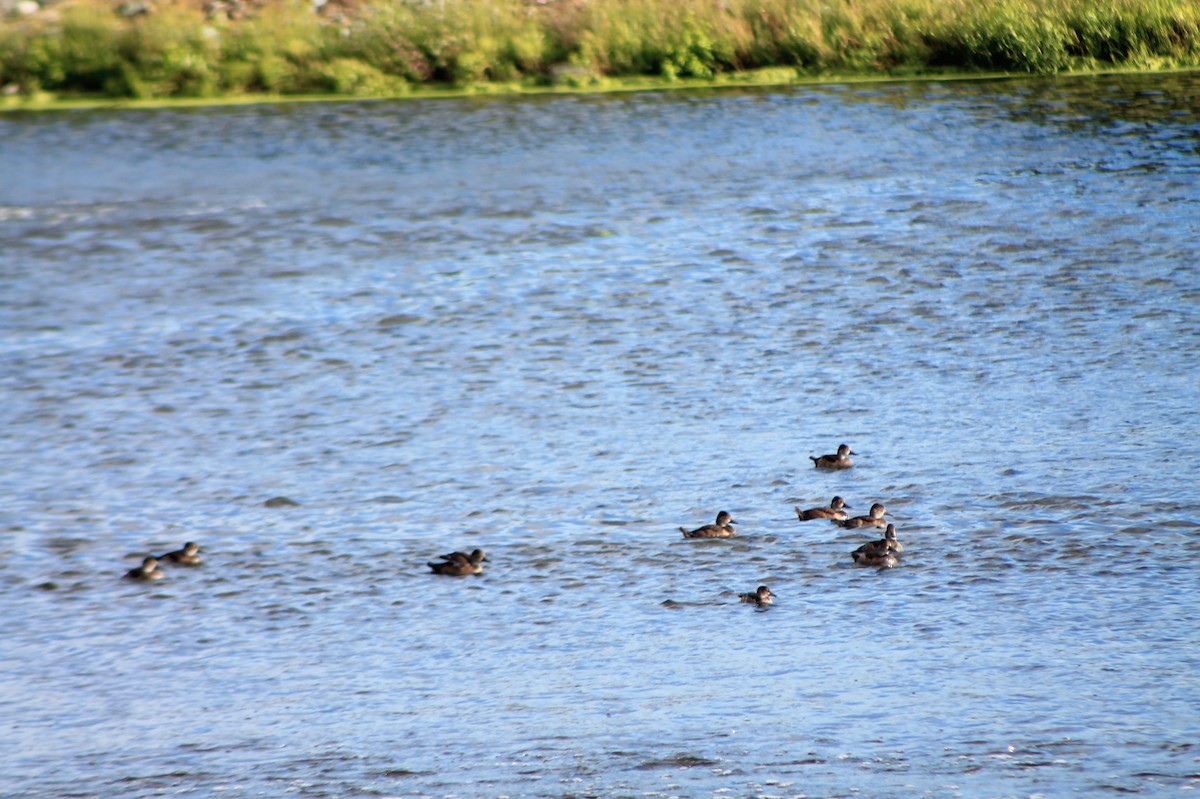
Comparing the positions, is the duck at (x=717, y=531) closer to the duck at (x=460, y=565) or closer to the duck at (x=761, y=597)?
the duck at (x=761, y=597)

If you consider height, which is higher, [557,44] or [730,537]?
[557,44]

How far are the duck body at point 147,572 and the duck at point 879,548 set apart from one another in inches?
188

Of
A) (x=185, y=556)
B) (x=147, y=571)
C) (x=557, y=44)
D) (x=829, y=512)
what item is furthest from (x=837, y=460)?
(x=557, y=44)

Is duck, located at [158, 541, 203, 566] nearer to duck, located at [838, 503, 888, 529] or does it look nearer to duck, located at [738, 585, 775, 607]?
duck, located at [738, 585, 775, 607]

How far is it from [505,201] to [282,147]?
7.01m

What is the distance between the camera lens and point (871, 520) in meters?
11.8

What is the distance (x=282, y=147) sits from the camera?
3075cm

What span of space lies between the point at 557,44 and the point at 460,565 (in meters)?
26.5

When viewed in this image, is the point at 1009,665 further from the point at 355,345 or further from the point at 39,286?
the point at 39,286

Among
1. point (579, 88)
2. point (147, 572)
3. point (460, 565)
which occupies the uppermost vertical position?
point (579, 88)

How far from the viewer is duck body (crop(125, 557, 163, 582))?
11.5m

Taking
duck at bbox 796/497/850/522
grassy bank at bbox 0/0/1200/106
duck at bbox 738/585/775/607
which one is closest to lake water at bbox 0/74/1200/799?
duck at bbox 738/585/775/607

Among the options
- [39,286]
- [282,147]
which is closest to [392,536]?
[39,286]

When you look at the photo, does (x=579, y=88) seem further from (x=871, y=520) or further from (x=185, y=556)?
(x=185, y=556)
